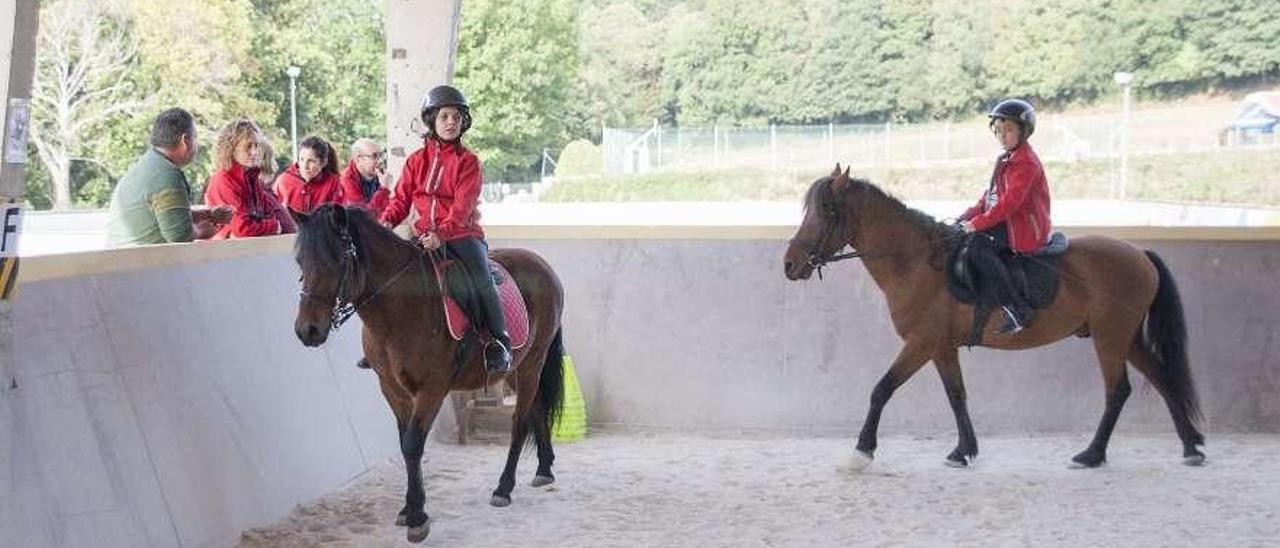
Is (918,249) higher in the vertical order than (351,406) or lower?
higher

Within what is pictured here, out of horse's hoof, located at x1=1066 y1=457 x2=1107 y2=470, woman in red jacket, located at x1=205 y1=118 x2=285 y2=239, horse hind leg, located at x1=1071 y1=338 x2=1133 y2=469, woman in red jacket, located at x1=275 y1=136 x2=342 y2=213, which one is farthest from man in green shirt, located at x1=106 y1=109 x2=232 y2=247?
horse hind leg, located at x1=1071 y1=338 x2=1133 y2=469

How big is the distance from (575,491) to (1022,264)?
3142 mm

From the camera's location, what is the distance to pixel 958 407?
844 centimetres

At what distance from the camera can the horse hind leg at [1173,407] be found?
27.6ft

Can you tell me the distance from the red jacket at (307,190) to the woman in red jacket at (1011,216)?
399cm

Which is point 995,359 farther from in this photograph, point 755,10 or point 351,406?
point 755,10

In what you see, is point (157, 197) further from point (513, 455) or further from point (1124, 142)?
point (1124, 142)

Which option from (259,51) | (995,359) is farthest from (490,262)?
(259,51)

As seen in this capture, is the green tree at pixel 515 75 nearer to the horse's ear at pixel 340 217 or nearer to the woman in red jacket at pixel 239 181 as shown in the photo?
the woman in red jacket at pixel 239 181

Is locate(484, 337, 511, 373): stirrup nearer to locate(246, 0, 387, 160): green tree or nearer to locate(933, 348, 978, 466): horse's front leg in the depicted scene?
locate(933, 348, 978, 466): horse's front leg

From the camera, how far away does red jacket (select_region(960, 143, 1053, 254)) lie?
8117mm

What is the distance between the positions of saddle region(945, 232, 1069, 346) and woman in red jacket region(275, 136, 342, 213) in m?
3.89

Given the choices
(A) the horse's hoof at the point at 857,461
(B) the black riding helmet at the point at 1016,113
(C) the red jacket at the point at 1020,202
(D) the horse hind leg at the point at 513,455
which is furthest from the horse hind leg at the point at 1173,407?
(D) the horse hind leg at the point at 513,455

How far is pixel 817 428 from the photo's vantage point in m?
9.59
